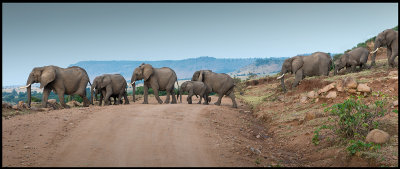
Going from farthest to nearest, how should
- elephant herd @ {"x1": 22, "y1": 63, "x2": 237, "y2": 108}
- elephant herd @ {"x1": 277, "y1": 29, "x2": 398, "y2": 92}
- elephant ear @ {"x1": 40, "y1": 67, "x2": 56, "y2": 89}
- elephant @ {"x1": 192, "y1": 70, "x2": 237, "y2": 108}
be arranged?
elephant herd @ {"x1": 277, "y1": 29, "x2": 398, "y2": 92} < elephant @ {"x1": 192, "y1": 70, "x2": 237, "y2": 108} < elephant herd @ {"x1": 22, "y1": 63, "x2": 237, "y2": 108} < elephant ear @ {"x1": 40, "y1": 67, "x2": 56, "y2": 89}

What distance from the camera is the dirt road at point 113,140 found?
711 centimetres

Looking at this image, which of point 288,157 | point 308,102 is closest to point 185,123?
point 288,157

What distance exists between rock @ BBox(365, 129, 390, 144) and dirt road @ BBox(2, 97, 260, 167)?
3.48 m

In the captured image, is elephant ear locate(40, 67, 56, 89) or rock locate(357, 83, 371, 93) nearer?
rock locate(357, 83, 371, 93)

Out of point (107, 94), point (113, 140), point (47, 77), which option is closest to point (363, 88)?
point (113, 140)

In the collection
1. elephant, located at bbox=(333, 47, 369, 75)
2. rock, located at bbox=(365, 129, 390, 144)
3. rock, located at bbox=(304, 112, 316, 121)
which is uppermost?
elephant, located at bbox=(333, 47, 369, 75)

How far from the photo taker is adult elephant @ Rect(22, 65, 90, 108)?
16.8 m

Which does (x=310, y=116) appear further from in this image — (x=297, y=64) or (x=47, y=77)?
(x=47, y=77)

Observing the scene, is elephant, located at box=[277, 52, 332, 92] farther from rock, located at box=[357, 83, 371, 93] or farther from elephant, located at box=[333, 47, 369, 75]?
rock, located at box=[357, 83, 371, 93]

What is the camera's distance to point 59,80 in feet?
56.3

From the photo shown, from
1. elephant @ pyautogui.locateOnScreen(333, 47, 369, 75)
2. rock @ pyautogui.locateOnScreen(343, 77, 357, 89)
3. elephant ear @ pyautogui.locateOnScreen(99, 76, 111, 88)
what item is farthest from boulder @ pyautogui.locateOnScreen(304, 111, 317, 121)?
elephant @ pyautogui.locateOnScreen(333, 47, 369, 75)

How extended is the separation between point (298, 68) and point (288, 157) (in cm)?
1402

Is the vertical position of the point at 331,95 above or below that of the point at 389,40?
below

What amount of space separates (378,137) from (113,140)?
6.38 meters
